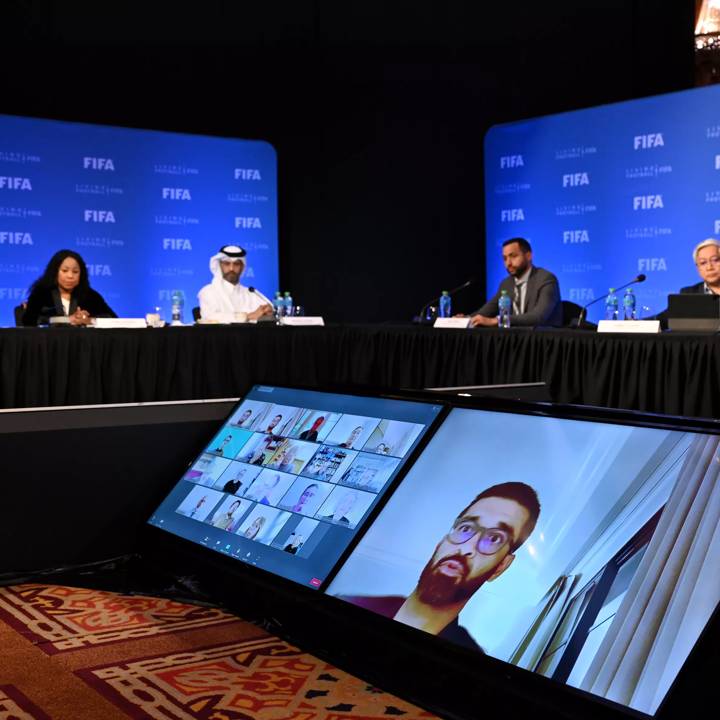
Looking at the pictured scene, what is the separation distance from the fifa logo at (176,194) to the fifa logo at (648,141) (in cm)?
354

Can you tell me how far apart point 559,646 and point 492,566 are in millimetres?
197

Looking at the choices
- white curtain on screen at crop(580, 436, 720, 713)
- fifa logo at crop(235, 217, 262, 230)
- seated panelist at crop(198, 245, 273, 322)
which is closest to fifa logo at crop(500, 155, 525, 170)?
fifa logo at crop(235, 217, 262, 230)

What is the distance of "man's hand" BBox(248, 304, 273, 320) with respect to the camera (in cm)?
650

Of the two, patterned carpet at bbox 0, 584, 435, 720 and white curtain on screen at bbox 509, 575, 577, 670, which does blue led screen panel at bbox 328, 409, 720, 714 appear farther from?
patterned carpet at bbox 0, 584, 435, 720

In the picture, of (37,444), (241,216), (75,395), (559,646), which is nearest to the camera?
(559,646)

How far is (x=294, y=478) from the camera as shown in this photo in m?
2.03

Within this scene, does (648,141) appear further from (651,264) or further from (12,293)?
(12,293)

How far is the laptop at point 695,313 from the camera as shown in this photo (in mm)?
4297

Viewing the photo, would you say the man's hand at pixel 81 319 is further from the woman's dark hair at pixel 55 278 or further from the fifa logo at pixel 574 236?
the fifa logo at pixel 574 236

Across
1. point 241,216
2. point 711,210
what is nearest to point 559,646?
point 711,210

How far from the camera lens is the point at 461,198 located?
8.63m

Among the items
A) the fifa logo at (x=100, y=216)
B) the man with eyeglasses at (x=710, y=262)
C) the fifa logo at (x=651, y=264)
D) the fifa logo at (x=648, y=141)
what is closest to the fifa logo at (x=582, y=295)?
the fifa logo at (x=651, y=264)

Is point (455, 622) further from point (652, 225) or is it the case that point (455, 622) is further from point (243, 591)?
point (652, 225)

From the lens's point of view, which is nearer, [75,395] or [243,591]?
[243,591]
